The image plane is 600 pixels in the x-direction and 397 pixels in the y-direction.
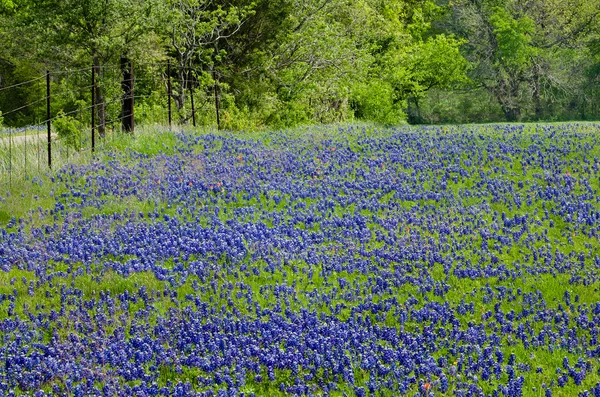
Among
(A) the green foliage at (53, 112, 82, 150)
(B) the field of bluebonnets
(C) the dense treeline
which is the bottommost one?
(B) the field of bluebonnets

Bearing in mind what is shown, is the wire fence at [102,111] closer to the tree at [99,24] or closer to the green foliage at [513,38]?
the tree at [99,24]

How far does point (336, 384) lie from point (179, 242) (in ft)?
12.4

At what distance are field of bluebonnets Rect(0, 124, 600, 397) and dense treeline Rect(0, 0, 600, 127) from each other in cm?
783

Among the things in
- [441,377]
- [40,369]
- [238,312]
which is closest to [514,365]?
[441,377]

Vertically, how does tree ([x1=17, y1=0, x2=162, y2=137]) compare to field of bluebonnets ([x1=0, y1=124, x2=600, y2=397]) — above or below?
above

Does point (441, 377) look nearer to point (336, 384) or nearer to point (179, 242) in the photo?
point (336, 384)

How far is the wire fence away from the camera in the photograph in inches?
545

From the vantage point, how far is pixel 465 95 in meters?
56.4

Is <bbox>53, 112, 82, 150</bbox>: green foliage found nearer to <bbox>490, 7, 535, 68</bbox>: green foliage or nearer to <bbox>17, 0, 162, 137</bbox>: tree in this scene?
<bbox>17, 0, 162, 137</bbox>: tree

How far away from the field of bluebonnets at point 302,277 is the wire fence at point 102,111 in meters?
1.08

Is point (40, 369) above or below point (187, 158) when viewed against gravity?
below

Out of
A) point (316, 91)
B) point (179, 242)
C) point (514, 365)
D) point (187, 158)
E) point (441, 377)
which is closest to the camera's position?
point (441, 377)

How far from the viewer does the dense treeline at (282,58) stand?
21094 mm

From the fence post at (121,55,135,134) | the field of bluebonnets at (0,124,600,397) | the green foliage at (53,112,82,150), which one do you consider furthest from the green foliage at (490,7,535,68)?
the green foliage at (53,112,82,150)
